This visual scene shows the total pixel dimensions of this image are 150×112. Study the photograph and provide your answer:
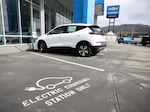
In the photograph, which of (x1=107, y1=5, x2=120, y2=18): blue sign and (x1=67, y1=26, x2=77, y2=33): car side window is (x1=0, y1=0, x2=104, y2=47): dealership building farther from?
(x1=107, y1=5, x2=120, y2=18): blue sign

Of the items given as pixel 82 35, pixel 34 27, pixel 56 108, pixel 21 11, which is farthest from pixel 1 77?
pixel 34 27

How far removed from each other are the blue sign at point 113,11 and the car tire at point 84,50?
30.7m

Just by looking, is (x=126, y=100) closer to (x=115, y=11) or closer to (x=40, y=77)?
(x=40, y=77)

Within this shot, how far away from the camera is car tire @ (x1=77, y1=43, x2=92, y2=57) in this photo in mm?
6180

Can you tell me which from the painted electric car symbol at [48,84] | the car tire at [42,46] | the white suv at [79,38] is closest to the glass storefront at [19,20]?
the car tire at [42,46]

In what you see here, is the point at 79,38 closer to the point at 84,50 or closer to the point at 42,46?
the point at 84,50

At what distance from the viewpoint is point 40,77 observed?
338cm

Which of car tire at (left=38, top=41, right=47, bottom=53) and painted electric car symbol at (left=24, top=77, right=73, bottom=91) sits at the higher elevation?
car tire at (left=38, top=41, right=47, bottom=53)

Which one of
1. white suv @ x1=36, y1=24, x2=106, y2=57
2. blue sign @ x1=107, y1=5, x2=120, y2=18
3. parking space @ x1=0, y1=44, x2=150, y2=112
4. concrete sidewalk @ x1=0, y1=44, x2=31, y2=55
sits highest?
blue sign @ x1=107, y1=5, x2=120, y2=18

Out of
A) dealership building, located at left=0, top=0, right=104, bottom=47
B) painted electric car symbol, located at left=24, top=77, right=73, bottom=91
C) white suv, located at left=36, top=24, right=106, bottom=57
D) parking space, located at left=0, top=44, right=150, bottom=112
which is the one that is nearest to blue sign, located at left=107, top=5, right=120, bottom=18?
dealership building, located at left=0, top=0, right=104, bottom=47

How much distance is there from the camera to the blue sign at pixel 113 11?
32.7 metres

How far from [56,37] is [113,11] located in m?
31.2

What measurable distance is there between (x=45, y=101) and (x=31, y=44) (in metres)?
7.70

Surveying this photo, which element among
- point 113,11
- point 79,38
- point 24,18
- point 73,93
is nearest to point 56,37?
point 79,38
